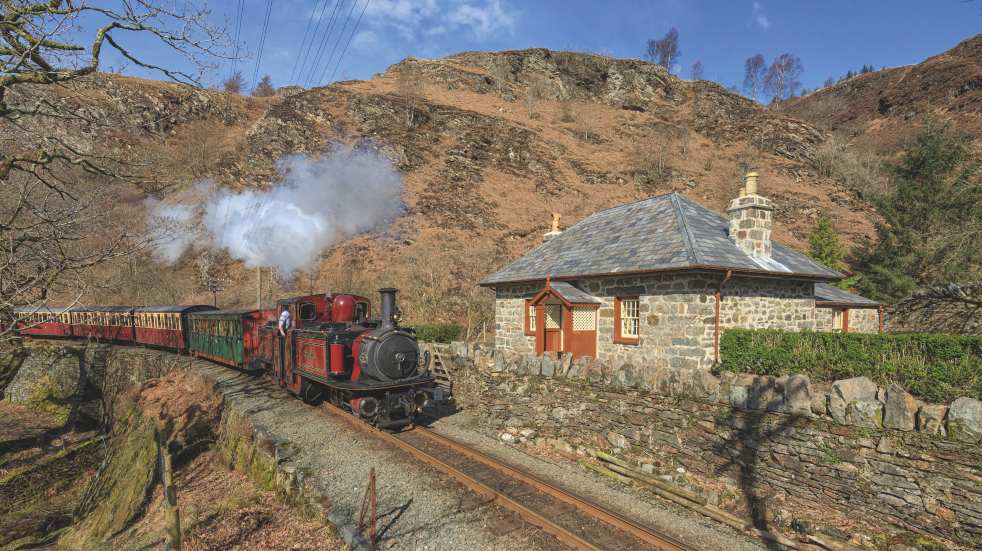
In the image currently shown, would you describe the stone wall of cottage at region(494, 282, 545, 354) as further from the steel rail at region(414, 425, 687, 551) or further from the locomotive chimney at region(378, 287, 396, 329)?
the steel rail at region(414, 425, 687, 551)

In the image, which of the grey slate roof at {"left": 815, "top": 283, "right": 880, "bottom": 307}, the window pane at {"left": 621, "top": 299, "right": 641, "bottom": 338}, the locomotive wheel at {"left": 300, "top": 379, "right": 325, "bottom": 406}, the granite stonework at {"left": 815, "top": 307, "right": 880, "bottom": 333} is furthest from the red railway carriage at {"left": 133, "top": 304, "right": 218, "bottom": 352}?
Answer: the granite stonework at {"left": 815, "top": 307, "right": 880, "bottom": 333}

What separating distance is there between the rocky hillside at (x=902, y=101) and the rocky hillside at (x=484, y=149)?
64.7ft

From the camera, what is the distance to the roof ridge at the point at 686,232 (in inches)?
448

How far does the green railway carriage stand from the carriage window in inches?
111

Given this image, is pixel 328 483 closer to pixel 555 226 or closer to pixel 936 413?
pixel 936 413

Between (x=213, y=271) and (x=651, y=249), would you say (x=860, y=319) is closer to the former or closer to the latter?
(x=651, y=249)

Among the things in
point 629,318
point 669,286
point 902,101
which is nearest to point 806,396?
point 669,286

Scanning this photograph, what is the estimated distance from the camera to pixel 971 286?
901 cm

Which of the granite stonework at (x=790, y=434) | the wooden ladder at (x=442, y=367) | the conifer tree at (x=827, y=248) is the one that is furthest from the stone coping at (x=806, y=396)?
the conifer tree at (x=827, y=248)

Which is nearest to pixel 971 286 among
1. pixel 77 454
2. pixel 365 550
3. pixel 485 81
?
pixel 365 550

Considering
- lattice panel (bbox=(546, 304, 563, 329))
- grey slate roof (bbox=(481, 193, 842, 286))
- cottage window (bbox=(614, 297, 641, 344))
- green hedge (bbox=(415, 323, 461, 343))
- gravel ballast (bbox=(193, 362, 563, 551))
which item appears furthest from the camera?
green hedge (bbox=(415, 323, 461, 343))

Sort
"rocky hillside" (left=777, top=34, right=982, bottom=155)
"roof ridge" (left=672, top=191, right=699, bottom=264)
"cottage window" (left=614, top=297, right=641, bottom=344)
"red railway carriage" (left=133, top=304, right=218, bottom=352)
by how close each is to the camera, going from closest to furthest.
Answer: "roof ridge" (left=672, top=191, right=699, bottom=264), "cottage window" (left=614, top=297, right=641, bottom=344), "red railway carriage" (left=133, top=304, right=218, bottom=352), "rocky hillside" (left=777, top=34, right=982, bottom=155)

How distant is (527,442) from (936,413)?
691 cm

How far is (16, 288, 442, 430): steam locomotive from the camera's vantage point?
1017 centimetres
